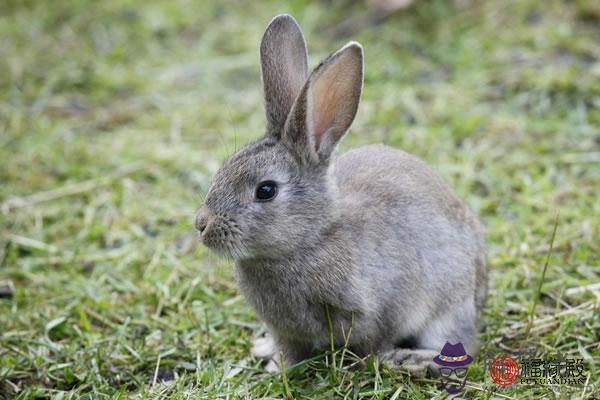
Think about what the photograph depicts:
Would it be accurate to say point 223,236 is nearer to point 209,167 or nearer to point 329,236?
point 329,236

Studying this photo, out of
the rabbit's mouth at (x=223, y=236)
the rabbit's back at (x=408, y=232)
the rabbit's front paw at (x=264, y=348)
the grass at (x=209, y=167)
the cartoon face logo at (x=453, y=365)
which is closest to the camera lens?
the rabbit's mouth at (x=223, y=236)

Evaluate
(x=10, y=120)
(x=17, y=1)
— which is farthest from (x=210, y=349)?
(x=17, y=1)

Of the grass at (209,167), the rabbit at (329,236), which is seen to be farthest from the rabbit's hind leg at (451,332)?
the grass at (209,167)

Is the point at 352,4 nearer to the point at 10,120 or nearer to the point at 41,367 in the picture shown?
the point at 10,120

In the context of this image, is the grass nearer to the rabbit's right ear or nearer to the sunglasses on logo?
the sunglasses on logo

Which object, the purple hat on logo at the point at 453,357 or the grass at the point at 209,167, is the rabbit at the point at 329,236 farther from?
the grass at the point at 209,167

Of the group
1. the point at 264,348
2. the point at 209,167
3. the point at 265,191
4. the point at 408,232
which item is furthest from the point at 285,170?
the point at 209,167
